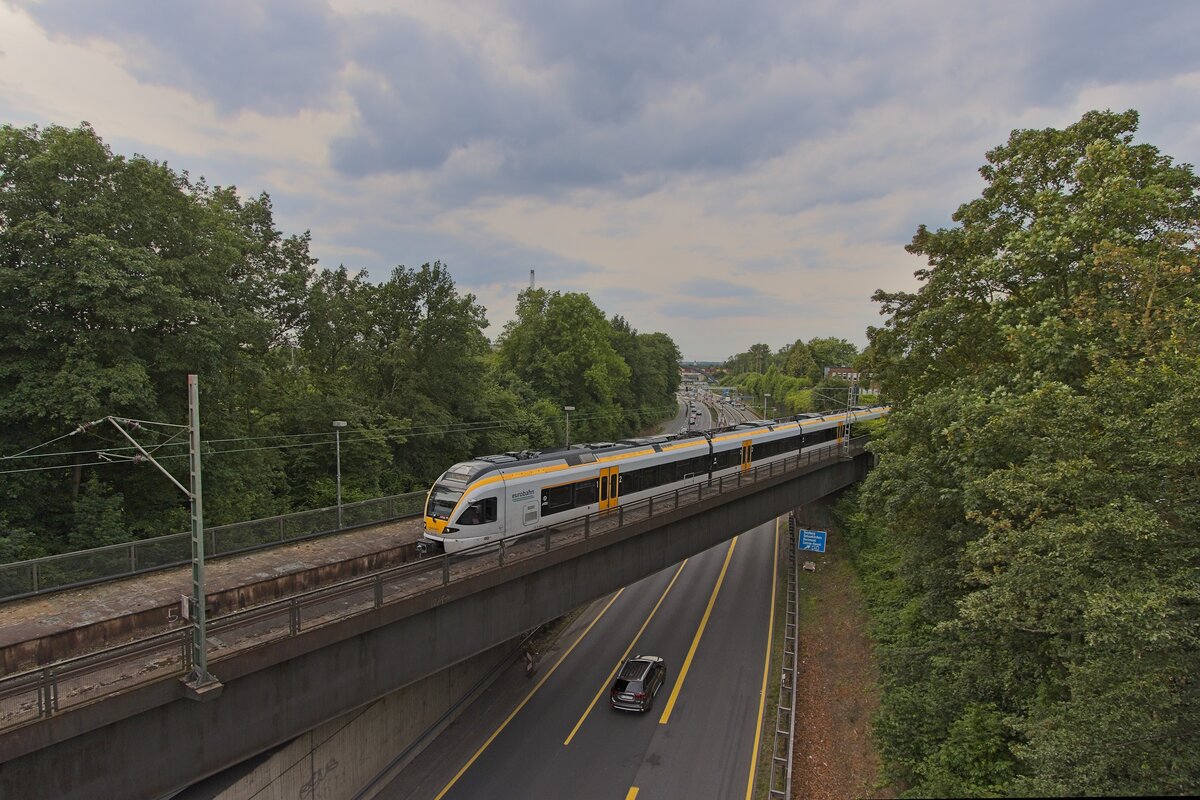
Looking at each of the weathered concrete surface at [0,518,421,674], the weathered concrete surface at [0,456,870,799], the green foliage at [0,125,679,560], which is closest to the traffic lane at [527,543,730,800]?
the weathered concrete surface at [0,456,870,799]

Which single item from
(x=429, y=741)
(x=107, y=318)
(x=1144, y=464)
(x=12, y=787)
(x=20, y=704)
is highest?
(x=107, y=318)

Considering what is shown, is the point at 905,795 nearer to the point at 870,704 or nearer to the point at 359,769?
the point at 870,704

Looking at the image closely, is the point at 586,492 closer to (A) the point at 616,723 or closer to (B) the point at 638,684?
(B) the point at 638,684

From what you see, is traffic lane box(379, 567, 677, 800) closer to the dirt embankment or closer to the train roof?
the dirt embankment

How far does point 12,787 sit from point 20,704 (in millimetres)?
1244

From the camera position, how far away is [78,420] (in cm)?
1786

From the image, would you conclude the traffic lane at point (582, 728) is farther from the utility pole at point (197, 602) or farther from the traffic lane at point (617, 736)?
the utility pole at point (197, 602)

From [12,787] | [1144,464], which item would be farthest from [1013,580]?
[12,787]

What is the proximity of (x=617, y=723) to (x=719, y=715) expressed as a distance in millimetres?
3845

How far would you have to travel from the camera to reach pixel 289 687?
11203 millimetres

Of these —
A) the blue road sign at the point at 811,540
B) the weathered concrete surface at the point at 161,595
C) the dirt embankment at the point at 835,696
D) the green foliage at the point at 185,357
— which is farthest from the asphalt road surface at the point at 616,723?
the green foliage at the point at 185,357

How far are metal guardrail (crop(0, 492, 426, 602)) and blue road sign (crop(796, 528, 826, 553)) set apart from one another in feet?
74.3

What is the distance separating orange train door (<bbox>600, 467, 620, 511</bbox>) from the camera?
21.5 m

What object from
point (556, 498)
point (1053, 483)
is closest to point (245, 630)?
point (556, 498)
